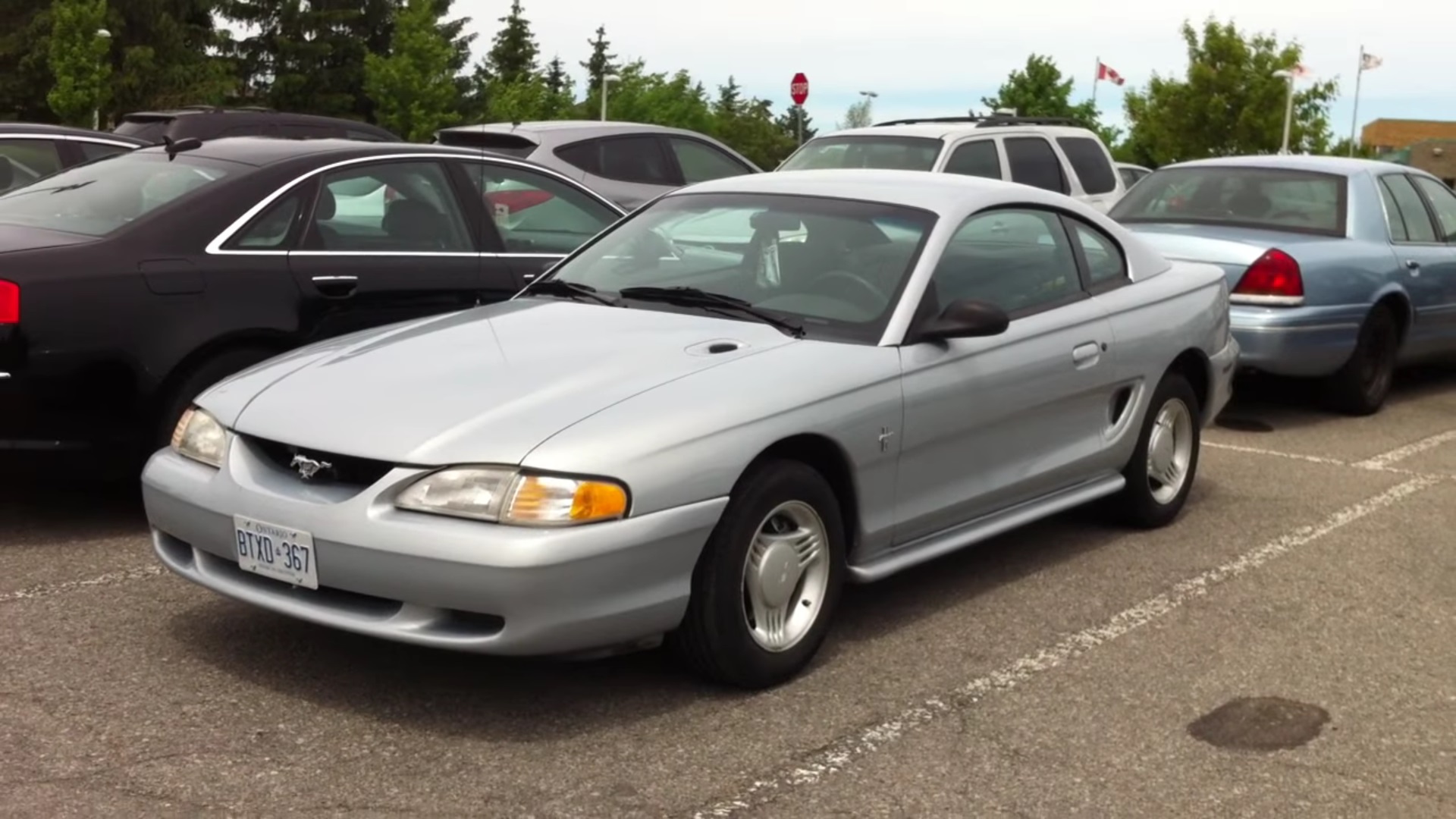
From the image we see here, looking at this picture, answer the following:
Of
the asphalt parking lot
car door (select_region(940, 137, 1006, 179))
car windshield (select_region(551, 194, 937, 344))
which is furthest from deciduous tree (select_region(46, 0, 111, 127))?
car windshield (select_region(551, 194, 937, 344))

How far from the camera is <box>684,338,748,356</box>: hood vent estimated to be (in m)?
4.91

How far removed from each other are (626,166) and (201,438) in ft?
27.1

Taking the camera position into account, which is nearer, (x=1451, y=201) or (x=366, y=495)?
(x=366, y=495)

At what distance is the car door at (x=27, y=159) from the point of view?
32.3 ft

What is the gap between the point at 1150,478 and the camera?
6730 mm

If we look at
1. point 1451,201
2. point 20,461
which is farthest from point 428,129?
point 20,461

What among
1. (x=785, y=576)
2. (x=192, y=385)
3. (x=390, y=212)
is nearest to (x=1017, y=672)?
(x=785, y=576)

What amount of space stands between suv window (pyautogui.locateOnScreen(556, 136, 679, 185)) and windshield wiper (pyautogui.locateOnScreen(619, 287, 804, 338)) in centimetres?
699

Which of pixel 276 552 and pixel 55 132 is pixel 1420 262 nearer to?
pixel 276 552

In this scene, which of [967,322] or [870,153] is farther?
[870,153]

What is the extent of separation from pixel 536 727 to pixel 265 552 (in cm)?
86

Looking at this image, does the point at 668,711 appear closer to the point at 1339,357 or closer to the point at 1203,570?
the point at 1203,570

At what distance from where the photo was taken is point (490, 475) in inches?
166

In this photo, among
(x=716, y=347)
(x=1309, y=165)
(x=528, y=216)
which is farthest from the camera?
(x=1309, y=165)
